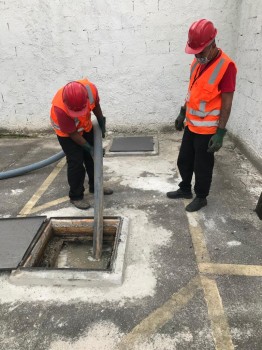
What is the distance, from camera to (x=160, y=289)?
7.66ft

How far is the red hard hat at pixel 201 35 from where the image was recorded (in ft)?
8.52

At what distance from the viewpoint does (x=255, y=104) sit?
452 cm

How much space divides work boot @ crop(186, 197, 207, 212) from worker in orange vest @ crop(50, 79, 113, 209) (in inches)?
43.3

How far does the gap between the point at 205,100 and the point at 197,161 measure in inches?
27.6

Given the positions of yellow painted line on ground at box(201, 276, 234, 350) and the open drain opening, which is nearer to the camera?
yellow painted line on ground at box(201, 276, 234, 350)

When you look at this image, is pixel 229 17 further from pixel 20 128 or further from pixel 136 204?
pixel 20 128

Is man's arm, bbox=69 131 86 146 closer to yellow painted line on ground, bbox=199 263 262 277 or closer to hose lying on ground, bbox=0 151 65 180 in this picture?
hose lying on ground, bbox=0 151 65 180

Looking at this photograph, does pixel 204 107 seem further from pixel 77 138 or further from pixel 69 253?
pixel 69 253

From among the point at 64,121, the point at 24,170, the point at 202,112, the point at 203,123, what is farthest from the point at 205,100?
the point at 24,170

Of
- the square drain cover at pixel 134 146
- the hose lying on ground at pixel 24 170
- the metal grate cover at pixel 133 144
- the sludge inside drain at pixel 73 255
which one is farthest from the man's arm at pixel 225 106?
the hose lying on ground at pixel 24 170

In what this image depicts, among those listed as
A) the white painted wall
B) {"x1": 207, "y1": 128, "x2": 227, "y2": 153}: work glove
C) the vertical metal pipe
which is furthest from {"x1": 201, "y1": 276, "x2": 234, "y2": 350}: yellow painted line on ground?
the white painted wall

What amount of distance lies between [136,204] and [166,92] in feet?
10.5

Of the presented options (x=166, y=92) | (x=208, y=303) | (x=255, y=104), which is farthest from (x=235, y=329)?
(x=166, y=92)

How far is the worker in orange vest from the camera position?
2793 mm
